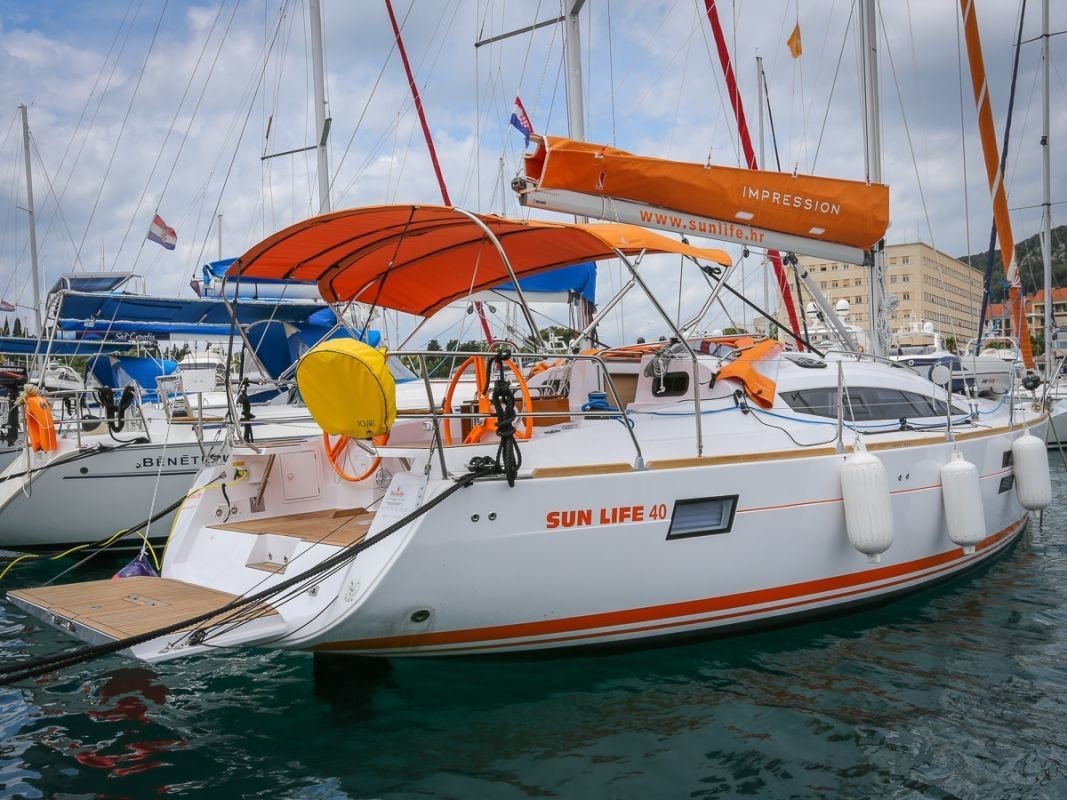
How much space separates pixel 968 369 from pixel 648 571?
1142 centimetres

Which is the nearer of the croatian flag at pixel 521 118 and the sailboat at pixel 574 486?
the sailboat at pixel 574 486

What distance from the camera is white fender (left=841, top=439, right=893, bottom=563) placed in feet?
18.2

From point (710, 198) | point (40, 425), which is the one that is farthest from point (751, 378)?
point (40, 425)

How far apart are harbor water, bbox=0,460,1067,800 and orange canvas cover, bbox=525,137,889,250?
3.19 m

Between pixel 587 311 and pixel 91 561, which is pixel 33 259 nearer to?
pixel 91 561

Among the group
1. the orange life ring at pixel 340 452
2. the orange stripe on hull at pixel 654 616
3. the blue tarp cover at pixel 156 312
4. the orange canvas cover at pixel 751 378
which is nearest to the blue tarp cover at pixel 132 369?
the blue tarp cover at pixel 156 312

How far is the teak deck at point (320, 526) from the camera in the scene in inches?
204

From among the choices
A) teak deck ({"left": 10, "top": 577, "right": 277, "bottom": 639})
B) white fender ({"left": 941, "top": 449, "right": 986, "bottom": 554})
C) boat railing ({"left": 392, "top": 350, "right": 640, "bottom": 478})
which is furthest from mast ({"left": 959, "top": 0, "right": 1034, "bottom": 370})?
teak deck ({"left": 10, "top": 577, "right": 277, "bottom": 639})

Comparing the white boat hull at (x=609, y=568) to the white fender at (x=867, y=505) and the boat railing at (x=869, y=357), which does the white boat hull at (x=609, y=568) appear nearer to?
the white fender at (x=867, y=505)

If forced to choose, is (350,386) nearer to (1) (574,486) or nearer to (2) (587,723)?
(1) (574,486)

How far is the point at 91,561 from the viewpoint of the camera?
972 centimetres

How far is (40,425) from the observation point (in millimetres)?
9281

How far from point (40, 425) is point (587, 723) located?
7.58m

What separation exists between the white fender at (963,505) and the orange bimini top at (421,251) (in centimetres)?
234
